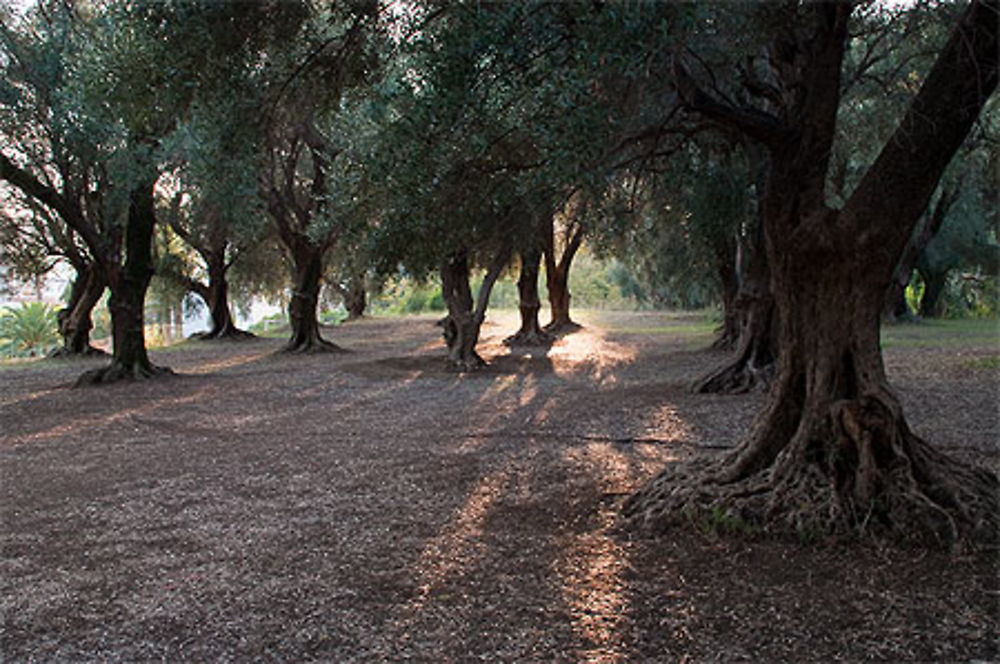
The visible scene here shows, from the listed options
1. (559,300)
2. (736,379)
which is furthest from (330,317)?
(736,379)

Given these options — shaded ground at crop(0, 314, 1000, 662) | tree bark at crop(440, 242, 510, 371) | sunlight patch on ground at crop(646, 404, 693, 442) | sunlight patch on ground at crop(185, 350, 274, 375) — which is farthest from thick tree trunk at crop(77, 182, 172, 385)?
sunlight patch on ground at crop(646, 404, 693, 442)

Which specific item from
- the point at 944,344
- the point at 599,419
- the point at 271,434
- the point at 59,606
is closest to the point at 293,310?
the point at 271,434

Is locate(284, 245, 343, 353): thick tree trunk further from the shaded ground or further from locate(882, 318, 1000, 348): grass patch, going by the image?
locate(882, 318, 1000, 348): grass patch

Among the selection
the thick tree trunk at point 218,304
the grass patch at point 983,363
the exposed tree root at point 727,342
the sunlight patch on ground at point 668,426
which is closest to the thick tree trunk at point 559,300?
the exposed tree root at point 727,342

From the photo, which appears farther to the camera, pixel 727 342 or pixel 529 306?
pixel 529 306

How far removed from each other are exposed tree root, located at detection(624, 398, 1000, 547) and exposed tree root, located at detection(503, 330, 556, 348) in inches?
669

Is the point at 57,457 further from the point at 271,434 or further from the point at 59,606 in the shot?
the point at 59,606

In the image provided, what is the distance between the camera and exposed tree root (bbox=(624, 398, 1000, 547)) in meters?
4.39

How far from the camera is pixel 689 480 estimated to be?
534 centimetres

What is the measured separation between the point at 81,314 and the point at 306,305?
21.7ft

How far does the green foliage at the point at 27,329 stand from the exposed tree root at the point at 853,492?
2701cm

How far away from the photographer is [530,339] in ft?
74.2

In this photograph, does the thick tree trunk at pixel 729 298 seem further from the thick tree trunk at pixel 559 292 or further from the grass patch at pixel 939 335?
the thick tree trunk at pixel 559 292

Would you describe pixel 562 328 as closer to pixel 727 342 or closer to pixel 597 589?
pixel 727 342
